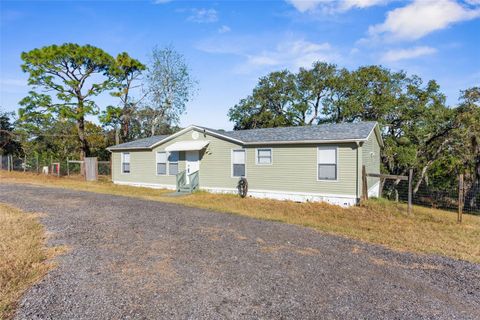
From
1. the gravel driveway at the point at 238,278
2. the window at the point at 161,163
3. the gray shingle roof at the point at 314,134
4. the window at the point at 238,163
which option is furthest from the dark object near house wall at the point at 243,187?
the gravel driveway at the point at 238,278

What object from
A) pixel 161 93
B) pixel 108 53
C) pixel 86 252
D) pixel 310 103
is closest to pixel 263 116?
pixel 310 103

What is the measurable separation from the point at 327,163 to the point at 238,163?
4.25 m

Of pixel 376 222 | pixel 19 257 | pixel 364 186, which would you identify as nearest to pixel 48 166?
pixel 19 257

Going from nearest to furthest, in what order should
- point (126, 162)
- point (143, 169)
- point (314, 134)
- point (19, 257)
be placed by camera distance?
point (19, 257) → point (314, 134) → point (143, 169) → point (126, 162)

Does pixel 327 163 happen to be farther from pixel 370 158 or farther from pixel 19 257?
pixel 19 257

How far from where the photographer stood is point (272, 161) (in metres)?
13.1

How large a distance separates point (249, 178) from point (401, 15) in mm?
9519

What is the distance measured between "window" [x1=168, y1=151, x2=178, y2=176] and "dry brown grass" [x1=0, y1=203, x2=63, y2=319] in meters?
8.73

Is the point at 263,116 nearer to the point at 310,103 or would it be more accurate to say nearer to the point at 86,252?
the point at 310,103

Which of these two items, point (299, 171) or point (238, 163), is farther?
point (238, 163)

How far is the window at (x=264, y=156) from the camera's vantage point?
1322 centimetres

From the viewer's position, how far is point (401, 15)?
12125 millimetres

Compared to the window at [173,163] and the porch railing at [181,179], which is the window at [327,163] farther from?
the window at [173,163]

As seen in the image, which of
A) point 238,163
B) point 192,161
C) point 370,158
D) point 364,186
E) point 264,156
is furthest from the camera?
point 192,161
